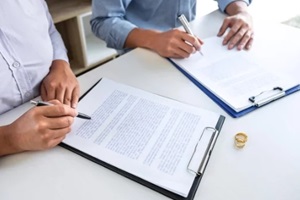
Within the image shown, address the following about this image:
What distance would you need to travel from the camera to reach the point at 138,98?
716mm

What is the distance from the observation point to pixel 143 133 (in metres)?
0.62

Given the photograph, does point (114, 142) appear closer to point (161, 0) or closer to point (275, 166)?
point (275, 166)

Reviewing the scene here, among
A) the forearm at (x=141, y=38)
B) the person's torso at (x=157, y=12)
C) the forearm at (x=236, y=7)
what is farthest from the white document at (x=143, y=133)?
the forearm at (x=236, y=7)

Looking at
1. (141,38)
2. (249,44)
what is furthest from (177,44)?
(249,44)

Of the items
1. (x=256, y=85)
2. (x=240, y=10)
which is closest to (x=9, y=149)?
(x=256, y=85)

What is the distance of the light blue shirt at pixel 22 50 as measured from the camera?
69 cm

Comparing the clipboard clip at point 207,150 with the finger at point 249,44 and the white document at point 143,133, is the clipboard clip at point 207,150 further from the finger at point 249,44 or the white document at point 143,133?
the finger at point 249,44

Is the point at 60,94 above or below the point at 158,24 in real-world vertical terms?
below

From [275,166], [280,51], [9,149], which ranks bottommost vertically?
[9,149]

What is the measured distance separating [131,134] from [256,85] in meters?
0.35

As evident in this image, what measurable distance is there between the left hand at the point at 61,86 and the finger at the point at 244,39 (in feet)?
1.62

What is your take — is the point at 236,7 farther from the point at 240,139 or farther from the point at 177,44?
the point at 240,139

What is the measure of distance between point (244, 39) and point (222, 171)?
498 mm

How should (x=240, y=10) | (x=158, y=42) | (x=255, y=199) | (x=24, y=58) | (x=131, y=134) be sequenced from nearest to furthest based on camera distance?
(x=255, y=199), (x=131, y=134), (x=24, y=58), (x=158, y=42), (x=240, y=10)
